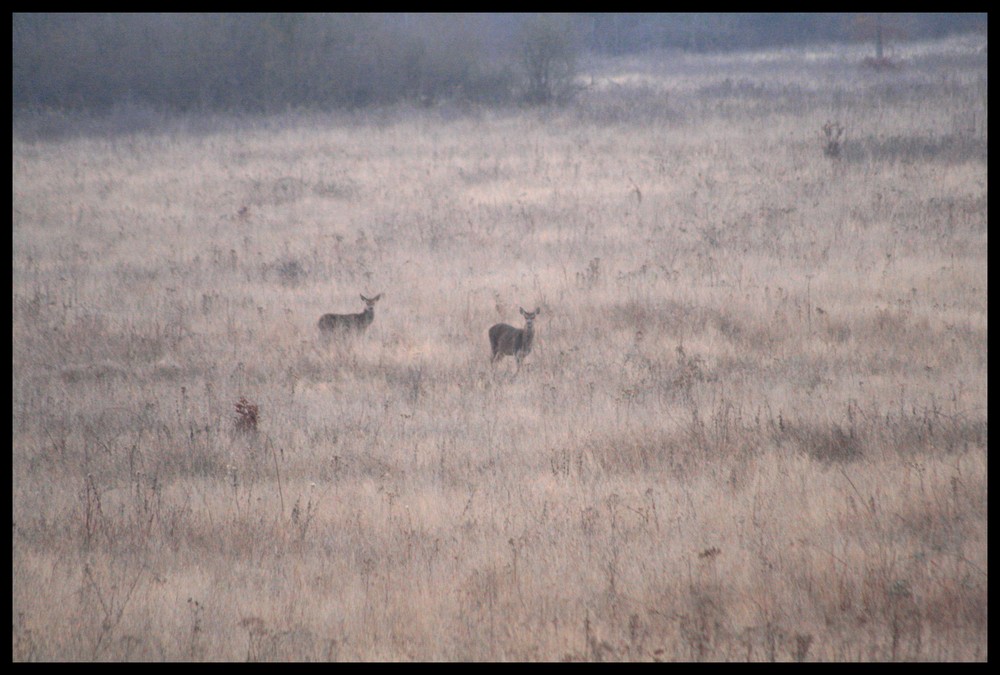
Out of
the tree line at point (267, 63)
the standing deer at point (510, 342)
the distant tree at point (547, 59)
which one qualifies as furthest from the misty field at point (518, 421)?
the tree line at point (267, 63)

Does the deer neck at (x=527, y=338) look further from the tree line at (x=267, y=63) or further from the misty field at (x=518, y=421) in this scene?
the tree line at (x=267, y=63)

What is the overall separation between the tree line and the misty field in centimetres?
1610

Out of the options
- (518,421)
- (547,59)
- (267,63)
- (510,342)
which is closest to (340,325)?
(510,342)

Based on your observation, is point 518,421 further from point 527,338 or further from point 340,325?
point 340,325

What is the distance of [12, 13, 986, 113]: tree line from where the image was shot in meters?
31.2

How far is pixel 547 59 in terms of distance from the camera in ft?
99.8

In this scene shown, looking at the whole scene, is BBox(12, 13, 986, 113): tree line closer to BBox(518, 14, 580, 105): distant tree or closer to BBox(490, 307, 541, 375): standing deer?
BBox(518, 14, 580, 105): distant tree

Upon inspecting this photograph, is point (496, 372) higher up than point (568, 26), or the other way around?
point (568, 26)

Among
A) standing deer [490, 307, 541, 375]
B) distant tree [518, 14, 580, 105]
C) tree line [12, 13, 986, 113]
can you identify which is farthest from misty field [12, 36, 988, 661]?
tree line [12, 13, 986, 113]

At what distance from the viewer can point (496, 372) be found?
786cm

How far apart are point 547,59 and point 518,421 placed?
26.2 m

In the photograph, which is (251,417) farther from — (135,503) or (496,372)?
(496,372)
